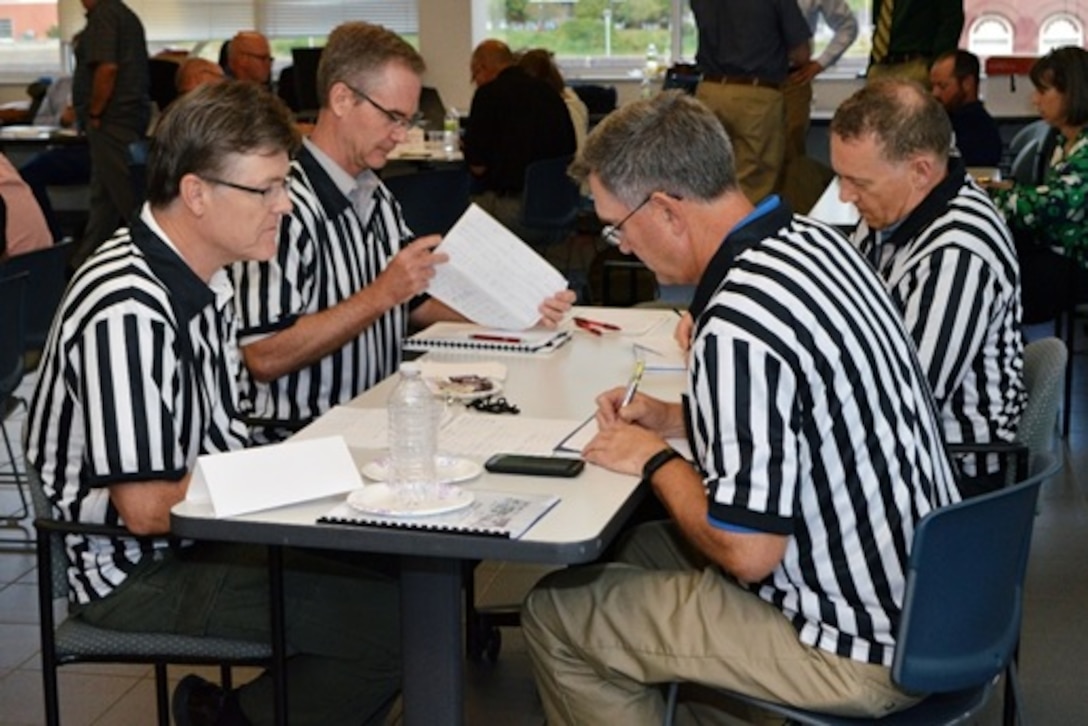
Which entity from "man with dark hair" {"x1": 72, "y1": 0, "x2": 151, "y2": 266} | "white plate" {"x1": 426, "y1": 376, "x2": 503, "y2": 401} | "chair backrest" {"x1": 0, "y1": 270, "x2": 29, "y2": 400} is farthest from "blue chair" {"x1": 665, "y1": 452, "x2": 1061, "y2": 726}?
"man with dark hair" {"x1": 72, "y1": 0, "x2": 151, "y2": 266}

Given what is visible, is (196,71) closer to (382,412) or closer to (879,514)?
(382,412)

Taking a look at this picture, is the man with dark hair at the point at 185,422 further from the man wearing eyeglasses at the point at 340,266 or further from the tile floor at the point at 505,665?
the tile floor at the point at 505,665

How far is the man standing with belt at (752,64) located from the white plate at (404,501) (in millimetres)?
5671

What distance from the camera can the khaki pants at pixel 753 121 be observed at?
7734mm

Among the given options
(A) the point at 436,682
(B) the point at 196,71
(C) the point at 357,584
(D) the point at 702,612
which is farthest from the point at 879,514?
(B) the point at 196,71

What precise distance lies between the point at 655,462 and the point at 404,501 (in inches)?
15.5

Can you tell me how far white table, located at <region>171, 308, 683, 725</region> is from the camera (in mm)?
2098

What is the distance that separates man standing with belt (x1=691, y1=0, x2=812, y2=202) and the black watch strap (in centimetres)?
547

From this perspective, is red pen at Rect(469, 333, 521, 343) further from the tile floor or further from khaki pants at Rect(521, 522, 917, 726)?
khaki pants at Rect(521, 522, 917, 726)

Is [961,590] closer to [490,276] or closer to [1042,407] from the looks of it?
[1042,407]

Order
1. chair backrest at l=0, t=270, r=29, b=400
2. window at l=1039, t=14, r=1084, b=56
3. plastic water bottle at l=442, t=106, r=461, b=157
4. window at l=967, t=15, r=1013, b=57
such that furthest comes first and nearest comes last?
window at l=967, t=15, r=1013, b=57, window at l=1039, t=14, r=1084, b=56, plastic water bottle at l=442, t=106, r=461, b=157, chair backrest at l=0, t=270, r=29, b=400

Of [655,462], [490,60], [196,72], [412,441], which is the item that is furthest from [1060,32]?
[412,441]

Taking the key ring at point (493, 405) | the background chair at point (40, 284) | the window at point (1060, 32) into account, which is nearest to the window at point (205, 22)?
the window at point (1060, 32)

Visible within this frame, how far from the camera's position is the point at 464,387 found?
292 cm
